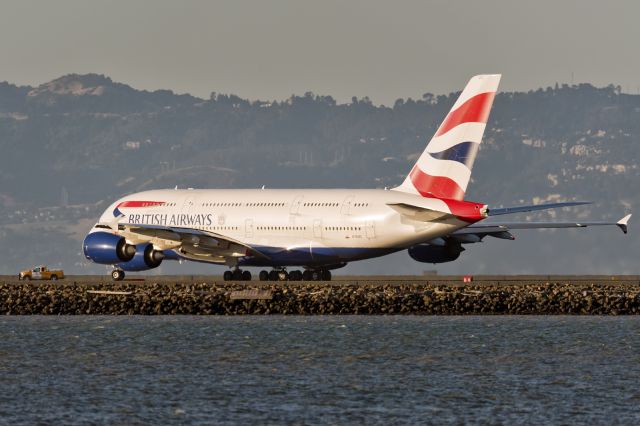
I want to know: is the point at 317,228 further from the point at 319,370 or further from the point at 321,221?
the point at 319,370

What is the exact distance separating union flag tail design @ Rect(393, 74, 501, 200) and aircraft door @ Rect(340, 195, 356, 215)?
407 centimetres

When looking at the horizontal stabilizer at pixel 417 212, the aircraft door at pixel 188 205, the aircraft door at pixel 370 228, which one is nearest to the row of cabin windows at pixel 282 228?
the aircraft door at pixel 370 228

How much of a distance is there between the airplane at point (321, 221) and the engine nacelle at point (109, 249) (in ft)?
0.19

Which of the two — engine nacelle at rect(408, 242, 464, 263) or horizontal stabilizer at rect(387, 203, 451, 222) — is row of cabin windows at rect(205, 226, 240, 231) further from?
horizontal stabilizer at rect(387, 203, 451, 222)

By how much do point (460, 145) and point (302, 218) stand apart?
9736mm

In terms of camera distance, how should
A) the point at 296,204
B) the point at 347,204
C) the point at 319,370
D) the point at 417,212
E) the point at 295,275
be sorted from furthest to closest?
the point at 295,275
the point at 296,204
the point at 347,204
the point at 417,212
the point at 319,370

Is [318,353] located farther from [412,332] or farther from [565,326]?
[565,326]

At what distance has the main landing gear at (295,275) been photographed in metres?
90.2

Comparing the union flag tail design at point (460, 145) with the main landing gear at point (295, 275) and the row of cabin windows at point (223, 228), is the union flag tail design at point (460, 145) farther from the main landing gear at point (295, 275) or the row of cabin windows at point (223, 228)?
the row of cabin windows at point (223, 228)

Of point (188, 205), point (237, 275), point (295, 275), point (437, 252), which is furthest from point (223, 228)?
point (437, 252)

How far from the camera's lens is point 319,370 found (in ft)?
180

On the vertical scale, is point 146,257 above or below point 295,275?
above

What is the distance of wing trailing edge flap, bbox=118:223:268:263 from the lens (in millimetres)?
87750

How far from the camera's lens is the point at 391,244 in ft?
275
